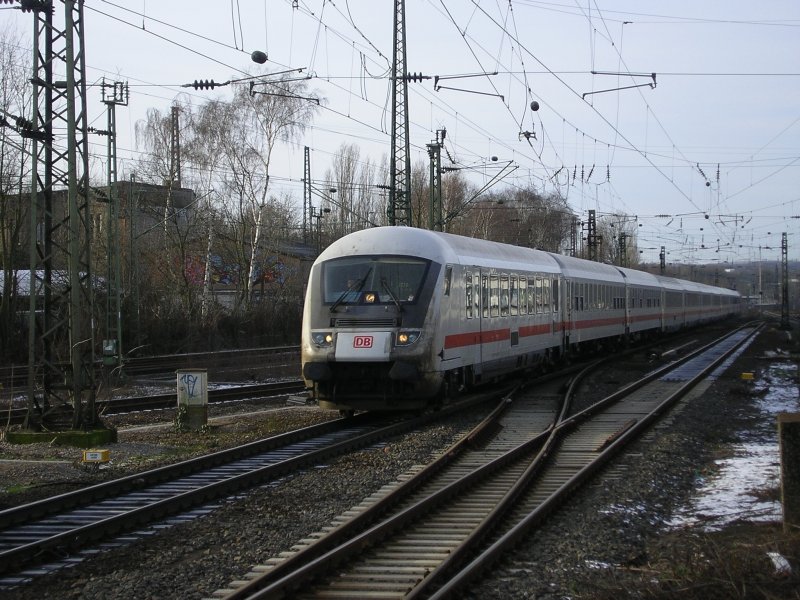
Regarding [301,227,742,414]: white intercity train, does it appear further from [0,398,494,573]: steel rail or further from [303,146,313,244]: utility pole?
[303,146,313,244]: utility pole

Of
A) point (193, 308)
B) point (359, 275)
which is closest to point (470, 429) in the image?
point (359, 275)

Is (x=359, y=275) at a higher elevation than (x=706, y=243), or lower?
lower

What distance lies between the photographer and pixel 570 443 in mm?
12742

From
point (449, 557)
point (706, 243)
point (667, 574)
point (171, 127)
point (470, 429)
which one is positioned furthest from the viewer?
point (706, 243)

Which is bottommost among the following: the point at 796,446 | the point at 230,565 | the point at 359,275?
the point at 230,565

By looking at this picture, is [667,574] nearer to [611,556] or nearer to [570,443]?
[611,556]

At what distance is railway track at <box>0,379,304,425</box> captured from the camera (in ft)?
59.0

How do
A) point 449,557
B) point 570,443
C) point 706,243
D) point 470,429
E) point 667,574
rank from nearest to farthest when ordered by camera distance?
point 667,574 → point 449,557 → point 570,443 → point 470,429 → point 706,243

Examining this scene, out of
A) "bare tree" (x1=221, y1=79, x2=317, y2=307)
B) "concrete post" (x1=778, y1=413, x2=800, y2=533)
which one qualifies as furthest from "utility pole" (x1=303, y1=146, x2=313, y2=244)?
"concrete post" (x1=778, y1=413, x2=800, y2=533)

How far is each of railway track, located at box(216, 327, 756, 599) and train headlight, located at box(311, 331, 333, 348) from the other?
8.83 feet

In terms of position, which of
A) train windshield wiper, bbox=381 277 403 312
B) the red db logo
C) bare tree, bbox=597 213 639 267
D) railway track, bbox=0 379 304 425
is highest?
bare tree, bbox=597 213 639 267

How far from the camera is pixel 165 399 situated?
20.1 meters

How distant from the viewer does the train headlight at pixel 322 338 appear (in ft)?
47.1

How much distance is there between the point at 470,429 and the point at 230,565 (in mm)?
7691
